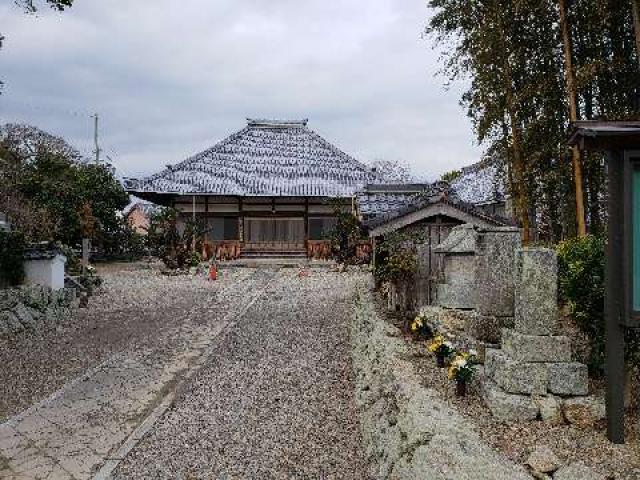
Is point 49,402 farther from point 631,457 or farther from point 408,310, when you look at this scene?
point 631,457

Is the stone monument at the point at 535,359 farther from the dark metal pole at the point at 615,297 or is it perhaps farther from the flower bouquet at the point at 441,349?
the flower bouquet at the point at 441,349

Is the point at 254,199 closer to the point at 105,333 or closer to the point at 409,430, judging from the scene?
the point at 105,333

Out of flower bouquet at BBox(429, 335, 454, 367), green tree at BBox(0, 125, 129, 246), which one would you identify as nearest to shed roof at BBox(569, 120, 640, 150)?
flower bouquet at BBox(429, 335, 454, 367)

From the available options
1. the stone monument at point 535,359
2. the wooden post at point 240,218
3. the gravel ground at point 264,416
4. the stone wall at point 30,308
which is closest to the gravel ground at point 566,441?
the stone monument at point 535,359

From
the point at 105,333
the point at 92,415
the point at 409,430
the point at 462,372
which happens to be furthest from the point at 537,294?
the point at 105,333

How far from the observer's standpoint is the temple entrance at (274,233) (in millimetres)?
24656

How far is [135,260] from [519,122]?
2099 cm

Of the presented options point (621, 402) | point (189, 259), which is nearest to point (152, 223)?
point (189, 259)

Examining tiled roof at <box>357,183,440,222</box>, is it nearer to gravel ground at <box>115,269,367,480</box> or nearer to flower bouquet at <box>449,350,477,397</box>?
gravel ground at <box>115,269,367,480</box>

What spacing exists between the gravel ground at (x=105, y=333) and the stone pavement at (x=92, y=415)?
341mm

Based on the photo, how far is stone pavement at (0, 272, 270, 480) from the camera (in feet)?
15.9

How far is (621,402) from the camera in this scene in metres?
3.56

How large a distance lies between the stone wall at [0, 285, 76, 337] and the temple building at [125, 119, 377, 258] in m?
10.8

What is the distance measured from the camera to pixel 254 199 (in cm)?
2472
